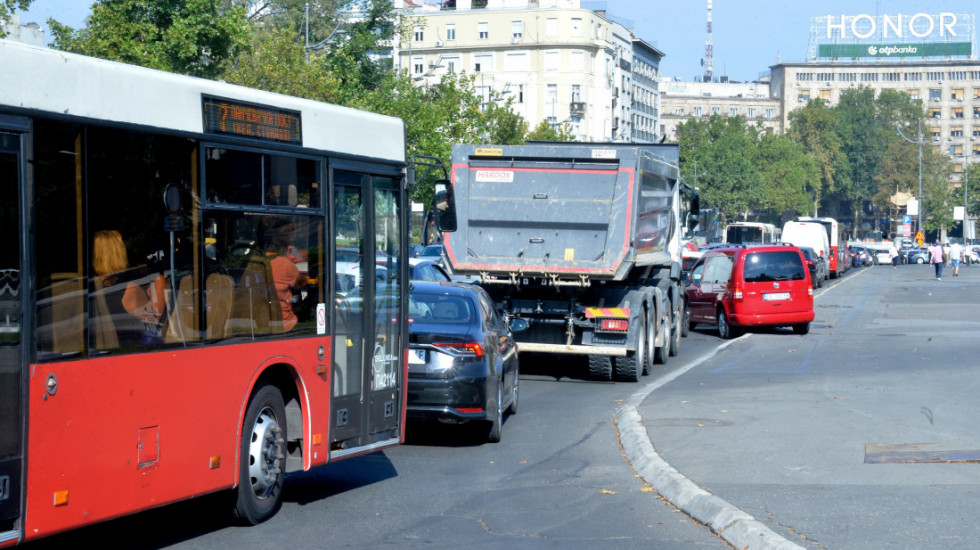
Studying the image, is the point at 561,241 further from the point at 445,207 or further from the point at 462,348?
the point at 445,207

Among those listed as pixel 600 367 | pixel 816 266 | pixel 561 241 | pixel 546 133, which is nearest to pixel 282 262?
pixel 561 241

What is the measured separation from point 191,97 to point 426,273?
1712 centimetres

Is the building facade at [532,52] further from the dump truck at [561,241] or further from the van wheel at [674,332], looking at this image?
the dump truck at [561,241]

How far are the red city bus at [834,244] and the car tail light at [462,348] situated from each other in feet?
177

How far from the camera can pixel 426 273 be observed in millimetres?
24328

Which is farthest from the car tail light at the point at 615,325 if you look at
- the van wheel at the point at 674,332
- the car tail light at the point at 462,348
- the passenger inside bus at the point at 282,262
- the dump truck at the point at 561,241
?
the passenger inside bus at the point at 282,262

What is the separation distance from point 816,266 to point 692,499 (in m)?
48.1

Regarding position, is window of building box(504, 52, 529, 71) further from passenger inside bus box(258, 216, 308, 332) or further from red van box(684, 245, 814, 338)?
passenger inside bus box(258, 216, 308, 332)

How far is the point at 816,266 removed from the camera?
5500 cm

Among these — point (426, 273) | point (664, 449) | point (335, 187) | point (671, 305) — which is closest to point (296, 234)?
point (335, 187)

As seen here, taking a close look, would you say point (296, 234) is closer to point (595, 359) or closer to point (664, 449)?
point (664, 449)

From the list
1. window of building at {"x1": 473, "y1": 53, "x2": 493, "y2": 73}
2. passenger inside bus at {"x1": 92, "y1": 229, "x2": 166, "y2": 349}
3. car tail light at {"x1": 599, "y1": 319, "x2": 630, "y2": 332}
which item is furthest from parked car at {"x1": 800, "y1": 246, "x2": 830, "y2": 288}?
window of building at {"x1": 473, "y1": 53, "x2": 493, "y2": 73}

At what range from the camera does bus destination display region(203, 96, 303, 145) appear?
745 cm

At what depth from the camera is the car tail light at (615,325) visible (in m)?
17.5
